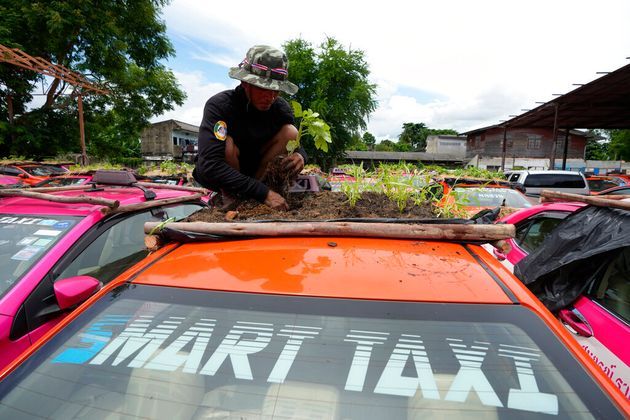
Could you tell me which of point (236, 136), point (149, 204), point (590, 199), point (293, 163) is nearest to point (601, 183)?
point (590, 199)

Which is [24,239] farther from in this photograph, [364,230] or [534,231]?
[534,231]

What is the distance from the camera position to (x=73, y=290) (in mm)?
1807

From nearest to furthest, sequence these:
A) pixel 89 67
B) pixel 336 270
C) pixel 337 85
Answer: pixel 336 270
pixel 89 67
pixel 337 85

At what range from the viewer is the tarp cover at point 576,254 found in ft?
7.78

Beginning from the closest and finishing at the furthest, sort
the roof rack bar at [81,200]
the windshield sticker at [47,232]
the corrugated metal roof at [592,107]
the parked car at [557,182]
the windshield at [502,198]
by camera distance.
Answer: the windshield sticker at [47,232]
the roof rack bar at [81,200]
the windshield at [502,198]
the parked car at [557,182]
the corrugated metal roof at [592,107]

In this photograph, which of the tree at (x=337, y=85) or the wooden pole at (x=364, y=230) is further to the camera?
the tree at (x=337, y=85)

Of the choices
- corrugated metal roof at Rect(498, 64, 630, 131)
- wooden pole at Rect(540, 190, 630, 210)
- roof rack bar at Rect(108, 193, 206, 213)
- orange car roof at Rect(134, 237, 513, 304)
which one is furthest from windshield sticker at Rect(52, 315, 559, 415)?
corrugated metal roof at Rect(498, 64, 630, 131)

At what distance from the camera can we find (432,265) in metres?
1.36

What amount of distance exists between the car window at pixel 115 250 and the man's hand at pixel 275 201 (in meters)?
0.67

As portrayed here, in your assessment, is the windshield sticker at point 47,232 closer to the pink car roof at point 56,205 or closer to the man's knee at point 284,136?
the pink car roof at point 56,205

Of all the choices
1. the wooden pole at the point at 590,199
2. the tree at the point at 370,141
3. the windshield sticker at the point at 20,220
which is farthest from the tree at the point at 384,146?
the windshield sticker at the point at 20,220

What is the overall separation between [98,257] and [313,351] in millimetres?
2277

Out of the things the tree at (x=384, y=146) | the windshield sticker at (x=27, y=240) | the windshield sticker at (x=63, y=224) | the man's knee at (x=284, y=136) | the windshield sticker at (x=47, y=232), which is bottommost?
the windshield sticker at (x=27, y=240)

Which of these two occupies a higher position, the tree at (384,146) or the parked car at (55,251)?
the tree at (384,146)
